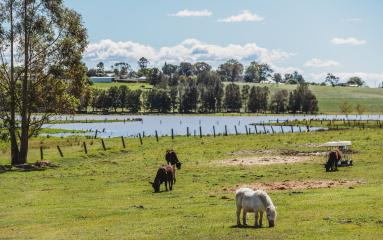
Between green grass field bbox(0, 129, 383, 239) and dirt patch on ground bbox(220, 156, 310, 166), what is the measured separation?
1.42 m

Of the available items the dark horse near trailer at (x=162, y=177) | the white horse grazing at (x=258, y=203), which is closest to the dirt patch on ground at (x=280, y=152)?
the dark horse near trailer at (x=162, y=177)

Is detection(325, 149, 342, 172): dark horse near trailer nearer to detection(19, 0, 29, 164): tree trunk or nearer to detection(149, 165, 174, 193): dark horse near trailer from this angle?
detection(149, 165, 174, 193): dark horse near trailer

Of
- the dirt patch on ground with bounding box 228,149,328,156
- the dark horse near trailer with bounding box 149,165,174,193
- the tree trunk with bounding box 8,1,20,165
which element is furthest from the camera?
the dirt patch on ground with bounding box 228,149,328,156

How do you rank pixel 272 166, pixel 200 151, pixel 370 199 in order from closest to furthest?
1. pixel 370 199
2. pixel 272 166
3. pixel 200 151

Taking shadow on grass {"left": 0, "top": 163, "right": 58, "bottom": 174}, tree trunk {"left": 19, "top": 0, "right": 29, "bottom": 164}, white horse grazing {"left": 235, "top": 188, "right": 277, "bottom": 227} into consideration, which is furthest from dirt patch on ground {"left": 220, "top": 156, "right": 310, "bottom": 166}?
white horse grazing {"left": 235, "top": 188, "right": 277, "bottom": 227}

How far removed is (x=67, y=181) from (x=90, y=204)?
11.4 meters

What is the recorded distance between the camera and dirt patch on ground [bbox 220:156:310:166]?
50.5 meters

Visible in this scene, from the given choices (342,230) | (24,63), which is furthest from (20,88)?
(342,230)

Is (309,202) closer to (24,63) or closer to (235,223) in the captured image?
(235,223)

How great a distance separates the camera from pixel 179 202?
30.5 meters

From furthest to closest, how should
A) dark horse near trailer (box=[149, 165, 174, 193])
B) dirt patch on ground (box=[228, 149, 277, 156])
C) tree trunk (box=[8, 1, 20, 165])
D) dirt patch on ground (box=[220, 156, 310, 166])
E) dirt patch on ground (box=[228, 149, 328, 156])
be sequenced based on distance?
dirt patch on ground (box=[228, 149, 277, 156]) → dirt patch on ground (box=[228, 149, 328, 156]) → tree trunk (box=[8, 1, 20, 165]) → dirt patch on ground (box=[220, 156, 310, 166]) → dark horse near trailer (box=[149, 165, 174, 193])

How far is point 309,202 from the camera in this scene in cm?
2773

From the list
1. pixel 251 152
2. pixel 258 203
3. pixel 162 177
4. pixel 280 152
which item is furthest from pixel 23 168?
pixel 258 203

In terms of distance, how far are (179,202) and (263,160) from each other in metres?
23.1
